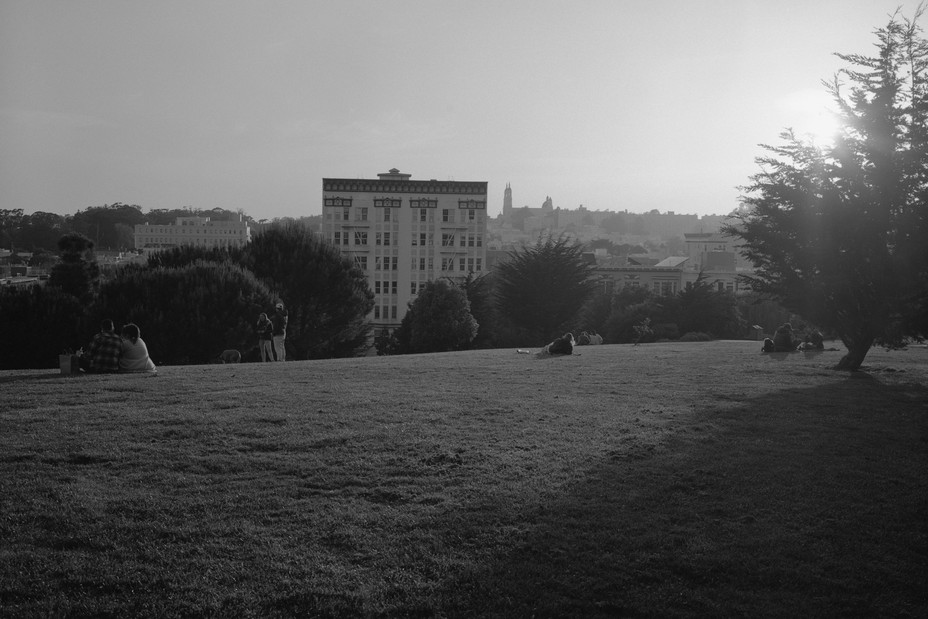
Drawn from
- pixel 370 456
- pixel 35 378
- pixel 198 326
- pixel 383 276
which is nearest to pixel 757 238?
pixel 370 456

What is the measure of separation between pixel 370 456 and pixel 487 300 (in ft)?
204

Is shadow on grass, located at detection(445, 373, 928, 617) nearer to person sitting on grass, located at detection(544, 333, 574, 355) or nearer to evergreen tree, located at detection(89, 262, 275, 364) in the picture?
person sitting on grass, located at detection(544, 333, 574, 355)

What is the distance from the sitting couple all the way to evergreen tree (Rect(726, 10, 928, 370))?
15.4 metres

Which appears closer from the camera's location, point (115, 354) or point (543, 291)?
point (115, 354)

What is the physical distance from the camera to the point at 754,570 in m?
7.38

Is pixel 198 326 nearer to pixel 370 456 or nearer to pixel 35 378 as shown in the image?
pixel 35 378

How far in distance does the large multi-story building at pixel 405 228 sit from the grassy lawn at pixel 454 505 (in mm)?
99250

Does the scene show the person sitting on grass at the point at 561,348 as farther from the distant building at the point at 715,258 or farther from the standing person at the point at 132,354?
the distant building at the point at 715,258

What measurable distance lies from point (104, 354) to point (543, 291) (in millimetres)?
51631

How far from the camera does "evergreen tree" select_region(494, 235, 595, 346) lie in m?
66.8

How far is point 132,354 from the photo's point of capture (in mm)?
17891

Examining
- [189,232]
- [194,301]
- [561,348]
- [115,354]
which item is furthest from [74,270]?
[189,232]

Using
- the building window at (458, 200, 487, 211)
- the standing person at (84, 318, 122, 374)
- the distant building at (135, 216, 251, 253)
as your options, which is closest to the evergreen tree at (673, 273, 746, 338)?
the standing person at (84, 318, 122, 374)

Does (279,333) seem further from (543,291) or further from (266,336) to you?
(543,291)
